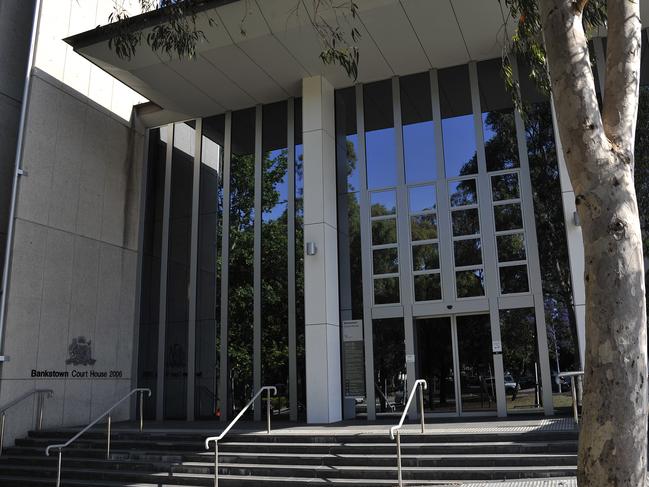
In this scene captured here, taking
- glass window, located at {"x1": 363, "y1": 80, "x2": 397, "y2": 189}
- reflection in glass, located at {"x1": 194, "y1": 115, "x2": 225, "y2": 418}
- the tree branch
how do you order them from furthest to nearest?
reflection in glass, located at {"x1": 194, "y1": 115, "x2": 225, "y2": 418} → glass window, located at {"x1": 363, "y1": 80, "x2": 397, "y2": 189} → the tree branch

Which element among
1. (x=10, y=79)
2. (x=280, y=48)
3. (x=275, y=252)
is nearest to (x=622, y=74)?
(x=280, y=48)

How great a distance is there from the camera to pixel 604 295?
3572 mm

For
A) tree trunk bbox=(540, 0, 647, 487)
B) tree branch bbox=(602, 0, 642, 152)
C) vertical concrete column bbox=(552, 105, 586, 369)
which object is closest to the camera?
tree trunk bbox=(540, 0, 647, 487)

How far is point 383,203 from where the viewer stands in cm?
1223

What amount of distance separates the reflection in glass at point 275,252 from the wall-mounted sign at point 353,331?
126 cm

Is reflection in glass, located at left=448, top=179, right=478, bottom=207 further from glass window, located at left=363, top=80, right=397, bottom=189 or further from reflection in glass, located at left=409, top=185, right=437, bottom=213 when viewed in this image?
glass window, located at left=363, top=80, right=397, bottom=189

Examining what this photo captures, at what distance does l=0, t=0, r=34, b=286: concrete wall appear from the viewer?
37.8 feet

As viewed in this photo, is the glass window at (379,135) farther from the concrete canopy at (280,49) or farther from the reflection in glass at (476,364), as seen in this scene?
the reflection in glass at (476,364)

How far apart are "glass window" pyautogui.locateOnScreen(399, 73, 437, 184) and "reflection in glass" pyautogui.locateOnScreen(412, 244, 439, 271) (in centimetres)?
140

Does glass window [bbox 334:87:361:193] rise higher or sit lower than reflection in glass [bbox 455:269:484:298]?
higher

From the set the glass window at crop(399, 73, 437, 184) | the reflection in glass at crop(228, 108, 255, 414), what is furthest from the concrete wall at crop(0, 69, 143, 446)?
the glass window at crop(399, 73, 437, 184)

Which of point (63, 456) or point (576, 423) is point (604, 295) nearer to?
point (576, 423)

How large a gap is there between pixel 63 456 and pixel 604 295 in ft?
29.4

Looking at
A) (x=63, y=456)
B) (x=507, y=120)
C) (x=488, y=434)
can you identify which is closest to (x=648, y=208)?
(x=507, y=120)
